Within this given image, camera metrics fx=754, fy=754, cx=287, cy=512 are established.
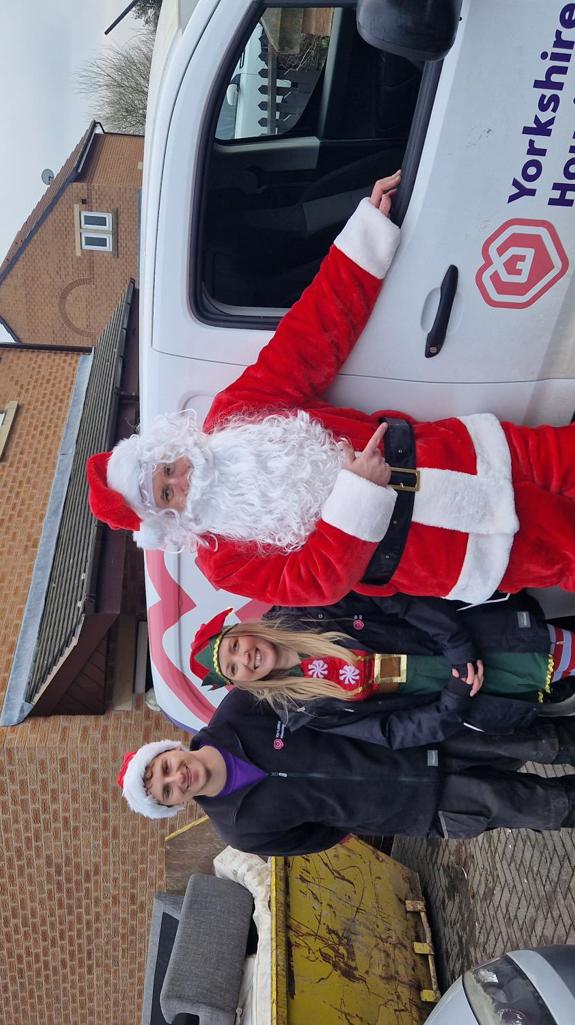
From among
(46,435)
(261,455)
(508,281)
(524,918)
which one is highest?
(508,281)

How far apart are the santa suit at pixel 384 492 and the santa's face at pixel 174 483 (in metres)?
0.20

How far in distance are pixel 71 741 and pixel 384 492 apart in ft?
12.5

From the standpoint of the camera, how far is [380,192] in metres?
2.26

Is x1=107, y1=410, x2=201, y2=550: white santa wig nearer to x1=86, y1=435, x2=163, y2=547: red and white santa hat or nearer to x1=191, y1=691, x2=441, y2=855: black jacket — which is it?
x1=86, y1=435, x2=163, y2=547: red and white santa hat

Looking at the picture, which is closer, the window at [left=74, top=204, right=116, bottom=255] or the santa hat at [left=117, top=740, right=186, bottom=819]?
the santa hat at [left=117, top=740, right=186, bottom=819]

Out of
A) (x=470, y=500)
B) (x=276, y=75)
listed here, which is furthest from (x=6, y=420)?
(x=470, y=500)

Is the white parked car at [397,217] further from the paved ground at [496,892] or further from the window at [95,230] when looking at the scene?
the window at [95,230]

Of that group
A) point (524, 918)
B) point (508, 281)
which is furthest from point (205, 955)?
point (508, 281)

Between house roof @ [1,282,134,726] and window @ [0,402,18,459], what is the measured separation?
0.84 meters

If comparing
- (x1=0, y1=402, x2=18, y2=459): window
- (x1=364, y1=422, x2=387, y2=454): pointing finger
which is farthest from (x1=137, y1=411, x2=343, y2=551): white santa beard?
(x1=0, y1=402, x2=18, y2=459): window

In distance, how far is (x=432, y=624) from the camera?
2410 mm

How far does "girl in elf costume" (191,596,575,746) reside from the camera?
8.07 feet

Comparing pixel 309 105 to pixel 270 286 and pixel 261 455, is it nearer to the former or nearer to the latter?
pixel 270 286

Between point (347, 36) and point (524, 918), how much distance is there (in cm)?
411
